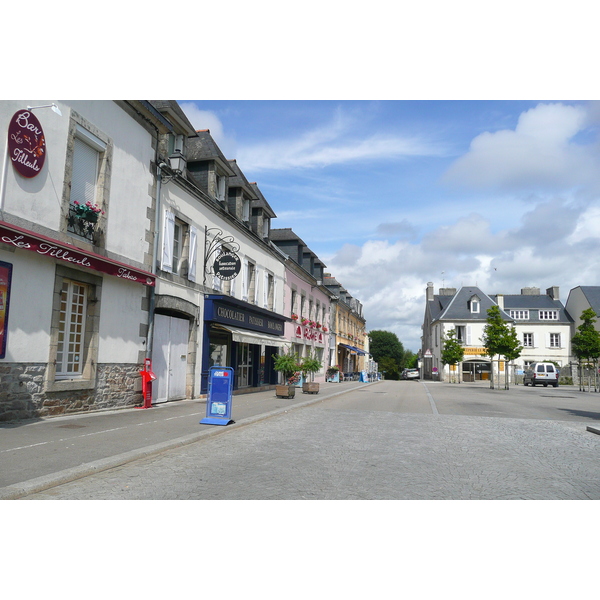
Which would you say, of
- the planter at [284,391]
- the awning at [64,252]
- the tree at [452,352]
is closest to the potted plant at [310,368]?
the planter at [284,391]

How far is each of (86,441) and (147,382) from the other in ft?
17.6

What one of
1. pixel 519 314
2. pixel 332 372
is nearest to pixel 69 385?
pixel 332 372

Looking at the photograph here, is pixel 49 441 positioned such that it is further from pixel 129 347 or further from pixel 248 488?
pixel 129 347

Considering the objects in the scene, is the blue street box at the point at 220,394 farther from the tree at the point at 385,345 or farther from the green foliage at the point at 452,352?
the tree at the point at 385,345

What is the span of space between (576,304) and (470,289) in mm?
11229

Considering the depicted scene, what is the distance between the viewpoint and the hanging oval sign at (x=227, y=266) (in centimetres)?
1661

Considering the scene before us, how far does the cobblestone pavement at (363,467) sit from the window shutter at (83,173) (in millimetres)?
6062

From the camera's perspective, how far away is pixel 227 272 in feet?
54.6

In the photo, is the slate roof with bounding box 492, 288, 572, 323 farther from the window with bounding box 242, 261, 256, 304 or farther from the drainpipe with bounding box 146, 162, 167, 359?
the drainpipe with bounding box 146, 162, 167, 359

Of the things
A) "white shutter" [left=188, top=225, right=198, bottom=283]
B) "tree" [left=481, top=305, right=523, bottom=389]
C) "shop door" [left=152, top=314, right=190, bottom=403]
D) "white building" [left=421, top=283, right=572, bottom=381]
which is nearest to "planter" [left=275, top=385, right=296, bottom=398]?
"shop door" [left=152, top=314, right=190, bottom=403]

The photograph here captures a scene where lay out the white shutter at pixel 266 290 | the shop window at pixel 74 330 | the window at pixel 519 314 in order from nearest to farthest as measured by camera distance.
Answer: the shop window at pixel 74 330, the white shutter at pixel 266 290, the window at pixel 519 314

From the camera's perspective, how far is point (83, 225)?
10945 millimetres

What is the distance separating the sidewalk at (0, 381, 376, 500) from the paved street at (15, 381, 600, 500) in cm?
19
